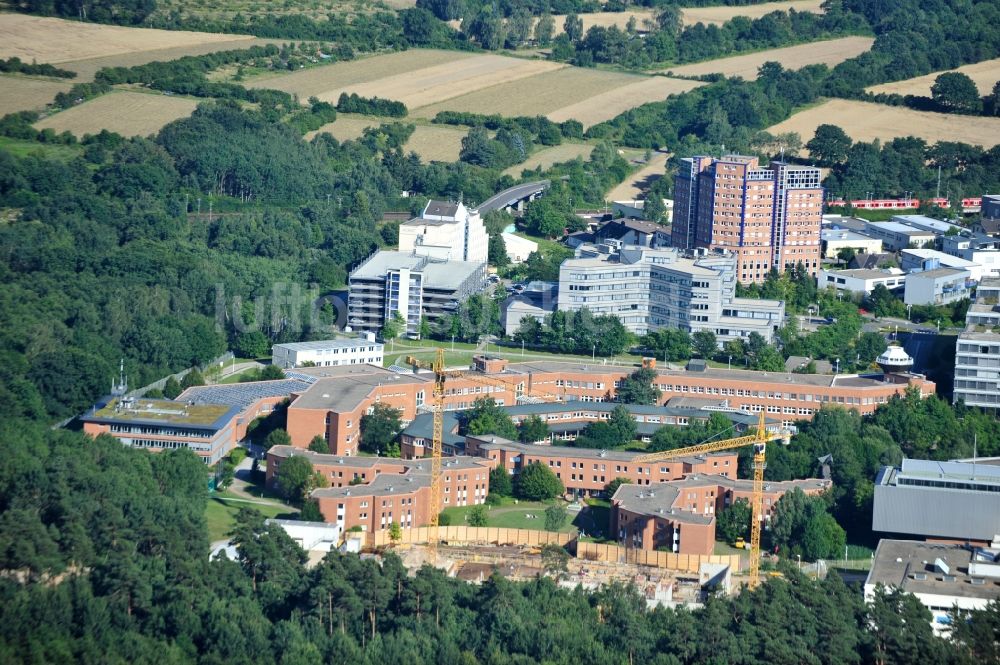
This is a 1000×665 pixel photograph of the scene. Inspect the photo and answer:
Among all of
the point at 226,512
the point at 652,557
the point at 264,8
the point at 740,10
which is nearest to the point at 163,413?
the point at 226,512

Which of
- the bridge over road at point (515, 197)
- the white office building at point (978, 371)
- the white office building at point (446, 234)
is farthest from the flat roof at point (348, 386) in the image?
the bridge over road at point (515, 197)

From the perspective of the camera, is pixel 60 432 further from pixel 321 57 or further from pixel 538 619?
pixel 321 57

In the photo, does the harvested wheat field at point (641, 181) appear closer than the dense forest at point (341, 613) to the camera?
No

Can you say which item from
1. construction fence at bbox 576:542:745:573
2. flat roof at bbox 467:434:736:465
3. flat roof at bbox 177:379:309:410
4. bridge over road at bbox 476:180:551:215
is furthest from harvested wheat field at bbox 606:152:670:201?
construction fence at bbox 576:542:745:573

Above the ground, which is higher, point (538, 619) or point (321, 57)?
point (321, 57)

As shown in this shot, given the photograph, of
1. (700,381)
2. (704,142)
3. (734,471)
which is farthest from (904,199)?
(734,471)

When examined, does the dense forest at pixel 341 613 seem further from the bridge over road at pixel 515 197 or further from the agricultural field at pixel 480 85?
the agricultural field at pixel 480 85
